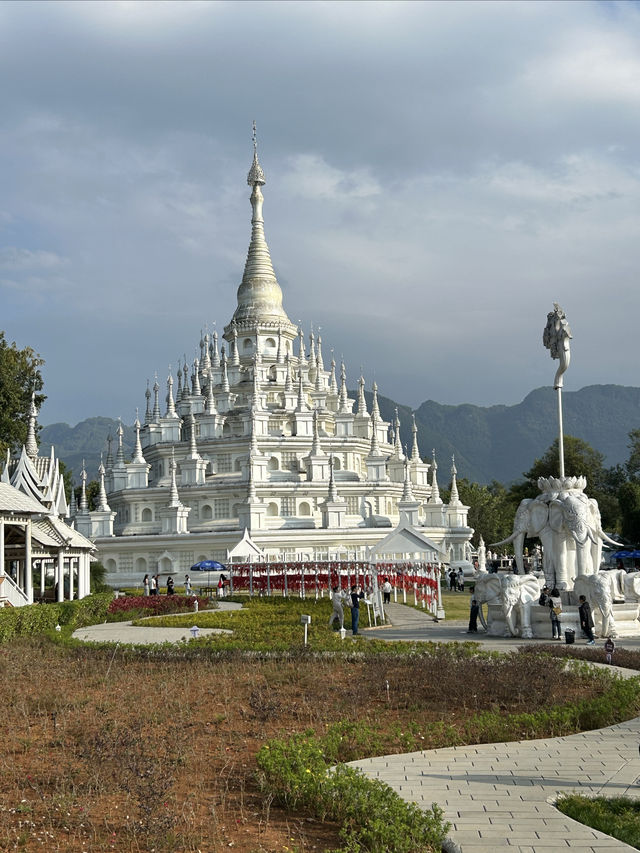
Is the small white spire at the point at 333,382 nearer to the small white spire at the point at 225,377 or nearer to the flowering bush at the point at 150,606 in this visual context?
the small white spire at the point at 225,377

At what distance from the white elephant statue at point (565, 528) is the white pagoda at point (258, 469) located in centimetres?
2772

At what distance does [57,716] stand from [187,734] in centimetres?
271

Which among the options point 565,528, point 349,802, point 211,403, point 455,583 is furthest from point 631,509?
point 349,802

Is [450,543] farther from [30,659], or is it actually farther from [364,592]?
[30,659]

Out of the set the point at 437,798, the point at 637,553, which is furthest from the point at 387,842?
the point at 637,553

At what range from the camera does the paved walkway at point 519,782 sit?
974cm

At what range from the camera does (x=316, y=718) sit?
1575 cm

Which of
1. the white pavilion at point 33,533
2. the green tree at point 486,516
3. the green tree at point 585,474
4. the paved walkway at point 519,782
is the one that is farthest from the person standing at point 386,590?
the green tree at point 486,516

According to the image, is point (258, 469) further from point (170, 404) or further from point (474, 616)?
point (474, 616)

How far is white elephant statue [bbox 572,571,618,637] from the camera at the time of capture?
2862cm

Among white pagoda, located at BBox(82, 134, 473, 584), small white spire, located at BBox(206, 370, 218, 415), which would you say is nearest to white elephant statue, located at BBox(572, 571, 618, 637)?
white pagoda, located at BBox(82, 134, 473, 584)

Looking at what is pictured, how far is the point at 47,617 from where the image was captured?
29.5m

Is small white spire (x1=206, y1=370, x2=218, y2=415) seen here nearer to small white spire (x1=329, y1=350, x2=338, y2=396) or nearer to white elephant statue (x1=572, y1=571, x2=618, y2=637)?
small white spire (x1=329, y1=350, x2=338, y2=396)

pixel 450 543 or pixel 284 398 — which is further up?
pixel 284 398
